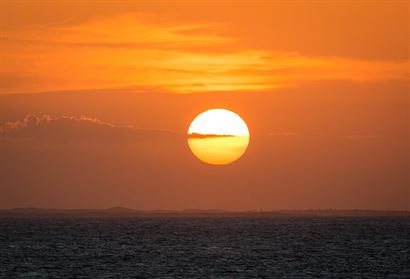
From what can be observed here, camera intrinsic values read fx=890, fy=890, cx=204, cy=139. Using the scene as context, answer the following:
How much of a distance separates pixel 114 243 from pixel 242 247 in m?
24.8

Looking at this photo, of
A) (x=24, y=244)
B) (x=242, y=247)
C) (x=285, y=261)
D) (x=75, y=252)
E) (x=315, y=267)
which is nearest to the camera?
(x=315, y=267)

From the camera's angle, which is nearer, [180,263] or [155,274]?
[155,274]

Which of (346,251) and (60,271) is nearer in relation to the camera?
(60,271)

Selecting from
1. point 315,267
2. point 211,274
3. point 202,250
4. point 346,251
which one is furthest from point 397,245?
point 211,274

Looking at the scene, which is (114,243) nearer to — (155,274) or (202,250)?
(202,250)

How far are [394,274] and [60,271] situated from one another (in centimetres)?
3308

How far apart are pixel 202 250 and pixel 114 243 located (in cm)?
2671

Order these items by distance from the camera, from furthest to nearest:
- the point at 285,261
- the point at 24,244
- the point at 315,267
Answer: the point at 24,244, the point at 285,261, the point at 315,267

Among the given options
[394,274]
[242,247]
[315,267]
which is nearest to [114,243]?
[242,247]

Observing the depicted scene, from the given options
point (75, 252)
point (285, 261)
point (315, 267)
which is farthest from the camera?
point (75, 252)

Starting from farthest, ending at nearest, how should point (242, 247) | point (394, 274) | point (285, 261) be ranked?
point (242, 247) < point (285, 261) < point (394, 274)

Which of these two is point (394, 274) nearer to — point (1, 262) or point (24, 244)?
point (1, 262)

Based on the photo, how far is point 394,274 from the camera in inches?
3420

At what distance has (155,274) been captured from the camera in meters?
87.4
